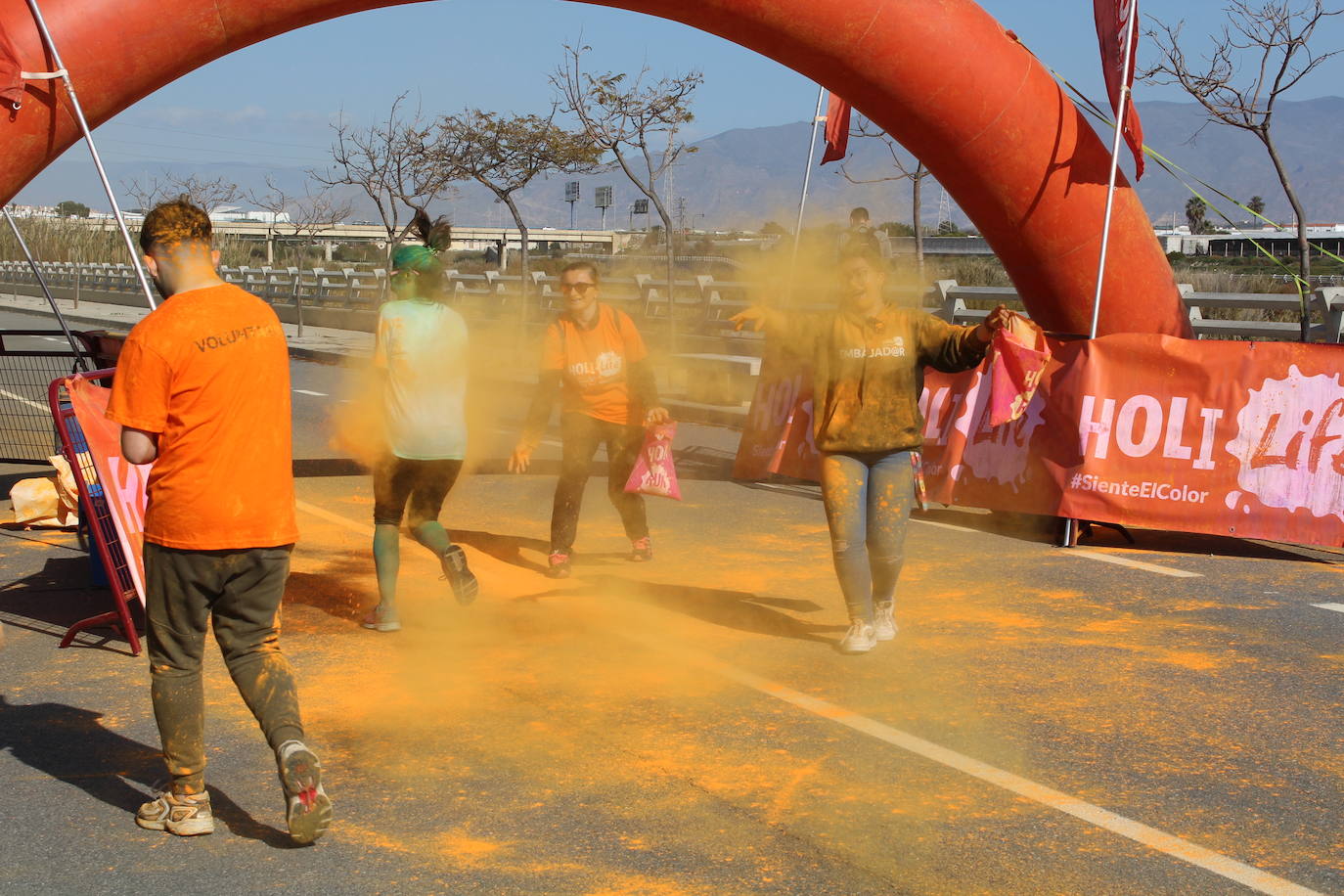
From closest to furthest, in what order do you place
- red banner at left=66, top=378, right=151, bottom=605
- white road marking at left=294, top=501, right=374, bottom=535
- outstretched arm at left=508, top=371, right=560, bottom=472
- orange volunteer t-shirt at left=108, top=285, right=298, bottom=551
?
orange volunteer t-shirt at left=108, top=285, right=298, bottom=551, red banner at left=66, top=378, right=151, bottom=605, outstretched arm at left=508, top=371, right=560, bottom=472, white road marking at left=294, top=501, right=374, bottom=535

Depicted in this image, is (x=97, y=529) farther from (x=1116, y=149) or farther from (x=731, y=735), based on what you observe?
(x=1116, y=149)

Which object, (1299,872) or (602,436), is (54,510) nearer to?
(602,436)

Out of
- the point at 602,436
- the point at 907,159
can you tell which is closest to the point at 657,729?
the point at 602,436

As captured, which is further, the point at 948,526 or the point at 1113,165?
the point at 948,526

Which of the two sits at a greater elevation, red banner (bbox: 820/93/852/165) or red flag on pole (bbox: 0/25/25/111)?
red banner (bbox: 820/93/852/165)

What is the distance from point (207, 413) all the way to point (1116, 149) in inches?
288

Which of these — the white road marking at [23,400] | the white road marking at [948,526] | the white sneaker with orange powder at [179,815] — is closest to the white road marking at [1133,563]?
the white road marking at [948,526]

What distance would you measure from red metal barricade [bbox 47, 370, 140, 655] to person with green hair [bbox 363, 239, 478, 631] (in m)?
1.09

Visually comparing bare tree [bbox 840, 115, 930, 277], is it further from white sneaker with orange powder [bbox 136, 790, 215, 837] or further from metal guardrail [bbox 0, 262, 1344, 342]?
white sneaker with orange powder [bbox 136, 790, 215, 837]

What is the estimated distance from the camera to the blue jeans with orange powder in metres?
6.44

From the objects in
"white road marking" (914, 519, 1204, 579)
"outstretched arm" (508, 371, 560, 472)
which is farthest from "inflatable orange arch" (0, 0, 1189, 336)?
"outstretched arm" (508, 371, 560, 472)

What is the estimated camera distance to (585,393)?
800 centimetres

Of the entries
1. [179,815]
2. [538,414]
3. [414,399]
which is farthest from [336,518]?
[179,815]

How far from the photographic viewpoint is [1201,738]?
5.25 m
